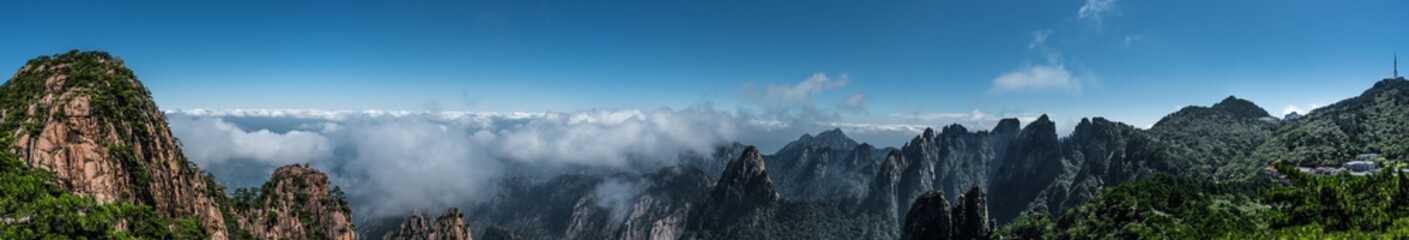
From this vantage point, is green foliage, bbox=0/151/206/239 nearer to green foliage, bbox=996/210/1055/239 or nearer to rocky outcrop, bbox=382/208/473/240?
rocky outcrop, bbox=382/208/473/240

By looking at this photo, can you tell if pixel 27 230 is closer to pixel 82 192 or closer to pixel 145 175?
pixel 82 192

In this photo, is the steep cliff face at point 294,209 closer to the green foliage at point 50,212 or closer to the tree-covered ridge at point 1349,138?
the green foliage at point 50,212

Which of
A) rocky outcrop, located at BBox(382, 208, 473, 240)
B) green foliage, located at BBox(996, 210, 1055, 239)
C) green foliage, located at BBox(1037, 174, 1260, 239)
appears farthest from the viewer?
rocky outcrop, located at BBox(382, 208, 473, 240)

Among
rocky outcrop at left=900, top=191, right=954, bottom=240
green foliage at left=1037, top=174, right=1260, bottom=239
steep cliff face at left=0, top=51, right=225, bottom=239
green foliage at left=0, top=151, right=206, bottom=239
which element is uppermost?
steep cliff face at left=0, top=51, right=225, bottom=239

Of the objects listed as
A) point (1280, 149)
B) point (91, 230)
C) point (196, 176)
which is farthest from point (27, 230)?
point (1280, 149)

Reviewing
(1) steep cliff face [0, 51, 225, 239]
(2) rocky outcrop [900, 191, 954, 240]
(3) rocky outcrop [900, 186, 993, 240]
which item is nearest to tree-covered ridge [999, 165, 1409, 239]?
(3) rocky outcrop [900, 186, 993, 240]

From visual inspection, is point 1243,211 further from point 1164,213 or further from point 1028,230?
point 1028,230
